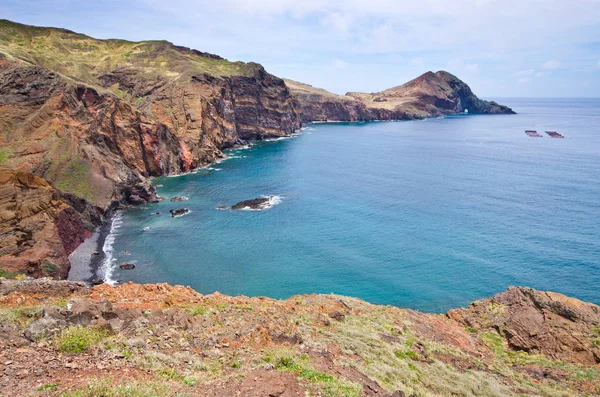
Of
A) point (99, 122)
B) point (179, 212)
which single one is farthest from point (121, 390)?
point (99, 122)

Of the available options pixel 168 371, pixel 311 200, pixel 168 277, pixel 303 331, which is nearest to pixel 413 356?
pixel 303 331

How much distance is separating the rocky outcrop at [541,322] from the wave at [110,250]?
41255 millimetres

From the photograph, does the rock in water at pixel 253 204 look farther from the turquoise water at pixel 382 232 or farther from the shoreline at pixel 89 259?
the shoreline at pixel 89 259

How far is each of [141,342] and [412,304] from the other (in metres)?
35.2

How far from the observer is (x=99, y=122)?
91.0 meters

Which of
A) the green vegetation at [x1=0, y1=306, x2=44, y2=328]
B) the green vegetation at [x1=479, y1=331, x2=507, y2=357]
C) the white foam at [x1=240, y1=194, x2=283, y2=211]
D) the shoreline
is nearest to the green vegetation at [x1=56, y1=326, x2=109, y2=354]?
the green vegetation at [x1=0, y1=306, x2=44, y2=328]

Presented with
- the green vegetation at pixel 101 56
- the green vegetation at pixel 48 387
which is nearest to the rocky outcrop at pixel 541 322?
the green vegetation at pixel 48 387

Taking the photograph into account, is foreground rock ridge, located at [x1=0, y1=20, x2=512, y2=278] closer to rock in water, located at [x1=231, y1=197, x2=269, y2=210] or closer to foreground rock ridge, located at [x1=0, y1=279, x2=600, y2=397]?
rock in water, located at [x1=231, y1=197, x2=269, y2=210]

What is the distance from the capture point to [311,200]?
279 ft

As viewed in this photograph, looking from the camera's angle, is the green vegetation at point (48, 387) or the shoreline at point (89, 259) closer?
the green vegetation at point (48, 387)

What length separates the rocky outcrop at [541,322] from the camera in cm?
3294

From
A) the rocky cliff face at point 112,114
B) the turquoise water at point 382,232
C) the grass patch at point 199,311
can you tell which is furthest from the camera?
the rocky cliff face at point 112,114

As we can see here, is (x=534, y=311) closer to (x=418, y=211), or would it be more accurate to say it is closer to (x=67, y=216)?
(x=418, y=211)

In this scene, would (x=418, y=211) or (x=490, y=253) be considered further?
(x=418, y=211)
